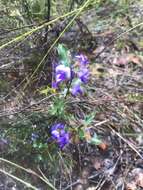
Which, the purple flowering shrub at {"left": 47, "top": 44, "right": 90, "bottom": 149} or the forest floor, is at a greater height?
the purple flowering shrub at {"left": 47, "top": 44, "right": 90, "bottom": 149}

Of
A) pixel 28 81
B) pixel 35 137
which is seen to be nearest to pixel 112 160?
pixel 35 137

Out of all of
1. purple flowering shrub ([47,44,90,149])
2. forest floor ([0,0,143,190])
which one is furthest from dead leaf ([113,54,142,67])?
purple flowering shrub ([47,44,90,149])

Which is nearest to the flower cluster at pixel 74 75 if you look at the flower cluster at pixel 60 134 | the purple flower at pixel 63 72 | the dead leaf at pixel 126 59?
the purple flower at pixel 63 72

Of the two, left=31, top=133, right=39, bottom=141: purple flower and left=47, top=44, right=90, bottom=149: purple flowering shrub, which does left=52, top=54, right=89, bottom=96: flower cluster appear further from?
left=31, top=133, right=39, bottom=141: purple flower

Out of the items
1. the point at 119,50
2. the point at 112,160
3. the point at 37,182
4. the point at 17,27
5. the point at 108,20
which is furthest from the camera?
the point at 108,20

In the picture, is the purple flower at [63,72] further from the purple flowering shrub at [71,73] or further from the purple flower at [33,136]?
the purple flower at [33,136]

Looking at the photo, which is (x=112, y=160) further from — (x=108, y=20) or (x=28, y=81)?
(x=108, y=20)

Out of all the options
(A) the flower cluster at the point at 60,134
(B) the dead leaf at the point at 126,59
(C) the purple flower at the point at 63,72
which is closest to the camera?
(C) the purple flower at the point at 63,72

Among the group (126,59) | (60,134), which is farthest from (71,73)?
(126,59)

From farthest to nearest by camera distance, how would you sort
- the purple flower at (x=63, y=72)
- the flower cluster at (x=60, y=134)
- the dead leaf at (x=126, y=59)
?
the dead leaf at (x=126, y=59)
the flower cluster at (x=60, y=134)
the purple flower at (x=63, y=72)
